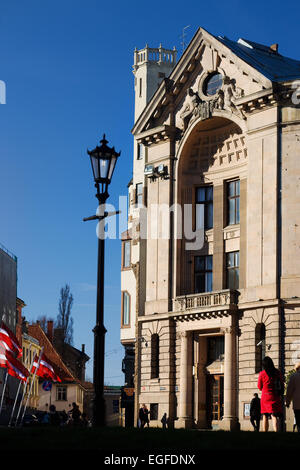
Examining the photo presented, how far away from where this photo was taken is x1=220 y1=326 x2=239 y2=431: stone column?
162 ft

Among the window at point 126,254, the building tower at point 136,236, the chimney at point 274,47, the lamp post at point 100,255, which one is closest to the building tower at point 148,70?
the building tower at point 136,236

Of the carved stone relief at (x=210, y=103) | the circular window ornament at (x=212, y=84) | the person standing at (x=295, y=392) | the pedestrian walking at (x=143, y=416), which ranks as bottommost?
the pedestrian walking at (x=143, y=416)

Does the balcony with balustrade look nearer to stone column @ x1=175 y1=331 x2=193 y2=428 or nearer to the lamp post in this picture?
stone column @ x1=175 y1=331 x2=193 y2=428

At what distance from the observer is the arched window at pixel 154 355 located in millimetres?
55750

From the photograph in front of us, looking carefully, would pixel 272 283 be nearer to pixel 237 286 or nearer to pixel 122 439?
pixel 237 286

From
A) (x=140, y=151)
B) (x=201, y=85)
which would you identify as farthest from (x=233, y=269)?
(x=140, y=151)

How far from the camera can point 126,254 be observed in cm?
7650

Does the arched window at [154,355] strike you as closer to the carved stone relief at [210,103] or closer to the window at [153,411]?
the window at [153,411]

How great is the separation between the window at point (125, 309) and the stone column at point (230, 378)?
22.6 metres

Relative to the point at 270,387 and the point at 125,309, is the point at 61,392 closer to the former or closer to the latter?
the point at 125,309

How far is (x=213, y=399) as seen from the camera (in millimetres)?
53094

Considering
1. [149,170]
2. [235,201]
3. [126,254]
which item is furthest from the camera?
[126,254]

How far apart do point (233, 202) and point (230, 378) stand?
410 inches
